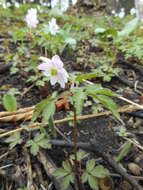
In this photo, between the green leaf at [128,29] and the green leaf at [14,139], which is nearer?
the green leaf at [14,139]

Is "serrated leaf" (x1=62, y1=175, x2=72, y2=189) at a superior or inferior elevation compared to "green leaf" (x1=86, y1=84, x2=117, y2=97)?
inferior

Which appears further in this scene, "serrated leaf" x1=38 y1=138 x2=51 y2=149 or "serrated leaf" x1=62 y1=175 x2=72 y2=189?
"serrated leaf" x1=38 y1=138 x2=51 y2=149

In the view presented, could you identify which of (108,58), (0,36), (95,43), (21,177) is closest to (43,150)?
(21,177)

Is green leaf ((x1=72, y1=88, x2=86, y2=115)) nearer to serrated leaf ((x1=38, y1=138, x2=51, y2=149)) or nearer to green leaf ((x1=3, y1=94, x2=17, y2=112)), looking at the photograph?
serrated leaf ((x1=38, y1=138, x2=51, y2=149))

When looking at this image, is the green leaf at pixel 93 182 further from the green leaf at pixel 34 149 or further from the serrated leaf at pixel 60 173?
the green leaf at pixel 34 149

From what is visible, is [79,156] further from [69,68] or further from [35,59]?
[69,68]

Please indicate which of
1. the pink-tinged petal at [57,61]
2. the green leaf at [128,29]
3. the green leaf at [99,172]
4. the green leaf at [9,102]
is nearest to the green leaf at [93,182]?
the green leaf at [99,172]

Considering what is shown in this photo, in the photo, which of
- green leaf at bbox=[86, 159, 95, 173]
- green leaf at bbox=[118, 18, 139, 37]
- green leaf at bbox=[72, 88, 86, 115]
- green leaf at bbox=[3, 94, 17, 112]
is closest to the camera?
green leaf at bbox=[72, 88, 86, 115]

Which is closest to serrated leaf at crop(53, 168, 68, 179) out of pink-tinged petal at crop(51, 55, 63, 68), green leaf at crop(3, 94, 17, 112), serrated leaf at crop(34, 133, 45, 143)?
serrated leaf at crop(34, 133, 45, 143)
